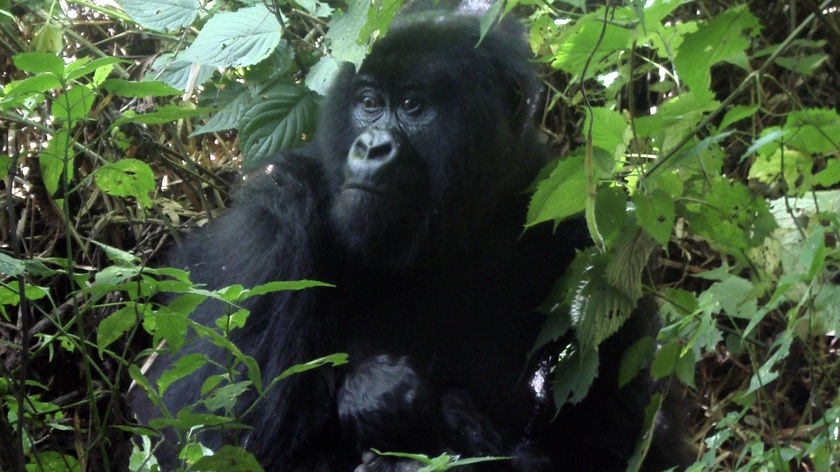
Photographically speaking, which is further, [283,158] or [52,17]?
[52,17]

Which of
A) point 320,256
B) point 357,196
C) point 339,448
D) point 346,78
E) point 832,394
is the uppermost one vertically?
point 346,78

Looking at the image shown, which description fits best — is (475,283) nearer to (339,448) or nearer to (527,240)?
(527,240)

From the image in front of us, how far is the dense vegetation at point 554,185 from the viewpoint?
1.74m

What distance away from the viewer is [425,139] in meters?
2.81

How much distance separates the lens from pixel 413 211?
274 centimetres

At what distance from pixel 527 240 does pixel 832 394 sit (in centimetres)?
154

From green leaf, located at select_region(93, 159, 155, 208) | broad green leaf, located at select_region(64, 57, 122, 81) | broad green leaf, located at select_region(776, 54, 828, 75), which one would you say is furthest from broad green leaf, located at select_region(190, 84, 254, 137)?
broad green leaf, located at select_region(776, 54, 828, 75)

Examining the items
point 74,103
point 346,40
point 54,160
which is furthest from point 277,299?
point 74,103

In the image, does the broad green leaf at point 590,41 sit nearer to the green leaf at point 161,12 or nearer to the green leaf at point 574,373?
the green leaf at point 574,373

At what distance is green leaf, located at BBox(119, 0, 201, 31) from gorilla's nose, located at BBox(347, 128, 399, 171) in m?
0.81

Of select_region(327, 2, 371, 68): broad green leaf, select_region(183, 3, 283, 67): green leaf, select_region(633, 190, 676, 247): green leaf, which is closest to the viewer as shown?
select_region(633, 190, 676, 247): green leaf

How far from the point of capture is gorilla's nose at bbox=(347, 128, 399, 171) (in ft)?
8.73

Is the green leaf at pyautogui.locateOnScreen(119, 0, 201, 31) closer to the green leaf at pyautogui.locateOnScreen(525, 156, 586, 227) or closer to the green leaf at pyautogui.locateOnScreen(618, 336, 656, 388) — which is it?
the green leaf at pyautogui.locateOnScreen(525, 156, 586, 227)

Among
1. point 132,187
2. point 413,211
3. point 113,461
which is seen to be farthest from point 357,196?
point 113,461
